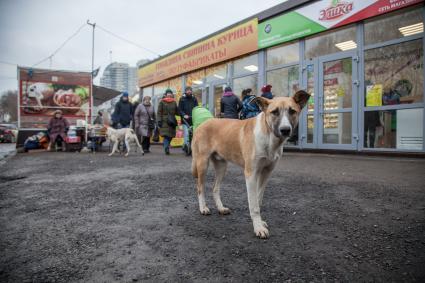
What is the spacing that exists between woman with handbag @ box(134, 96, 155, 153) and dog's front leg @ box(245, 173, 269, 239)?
854 centimetres

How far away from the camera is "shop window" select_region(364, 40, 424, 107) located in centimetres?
731

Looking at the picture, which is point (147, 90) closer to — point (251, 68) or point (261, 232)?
point (251, 68)

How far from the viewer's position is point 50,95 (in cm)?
1252

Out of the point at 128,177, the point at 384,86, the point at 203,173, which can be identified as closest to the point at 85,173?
the point at 128,177

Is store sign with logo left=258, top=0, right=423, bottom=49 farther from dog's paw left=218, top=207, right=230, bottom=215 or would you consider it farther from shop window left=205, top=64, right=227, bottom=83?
dog's paw left=218, top=207, right=230, bottom=215

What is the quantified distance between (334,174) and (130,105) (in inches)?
347

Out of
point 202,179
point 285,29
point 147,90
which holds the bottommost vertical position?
point 202,179

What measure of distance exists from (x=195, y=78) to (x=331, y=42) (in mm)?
7684

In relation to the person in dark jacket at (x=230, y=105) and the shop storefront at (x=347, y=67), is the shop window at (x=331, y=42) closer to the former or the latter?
the shop storefront at (x=347, y=67)

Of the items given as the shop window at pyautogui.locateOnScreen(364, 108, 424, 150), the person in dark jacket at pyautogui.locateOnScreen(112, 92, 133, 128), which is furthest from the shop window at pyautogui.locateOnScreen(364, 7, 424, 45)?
the person in dark jacket at pyautogui.locateOnScreen(112, 92, 133, 128)

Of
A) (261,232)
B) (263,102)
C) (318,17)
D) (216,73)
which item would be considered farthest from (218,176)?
(216,73)

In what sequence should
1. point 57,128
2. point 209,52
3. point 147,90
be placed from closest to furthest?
1. point 57,128
2. point 209,52
3. point 147,90

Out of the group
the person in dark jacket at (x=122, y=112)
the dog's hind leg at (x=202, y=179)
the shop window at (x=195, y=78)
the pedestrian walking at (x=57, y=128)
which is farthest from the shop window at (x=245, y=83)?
the dog's hind leg at (x=202, y=179)

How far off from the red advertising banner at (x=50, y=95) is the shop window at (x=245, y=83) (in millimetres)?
7490
